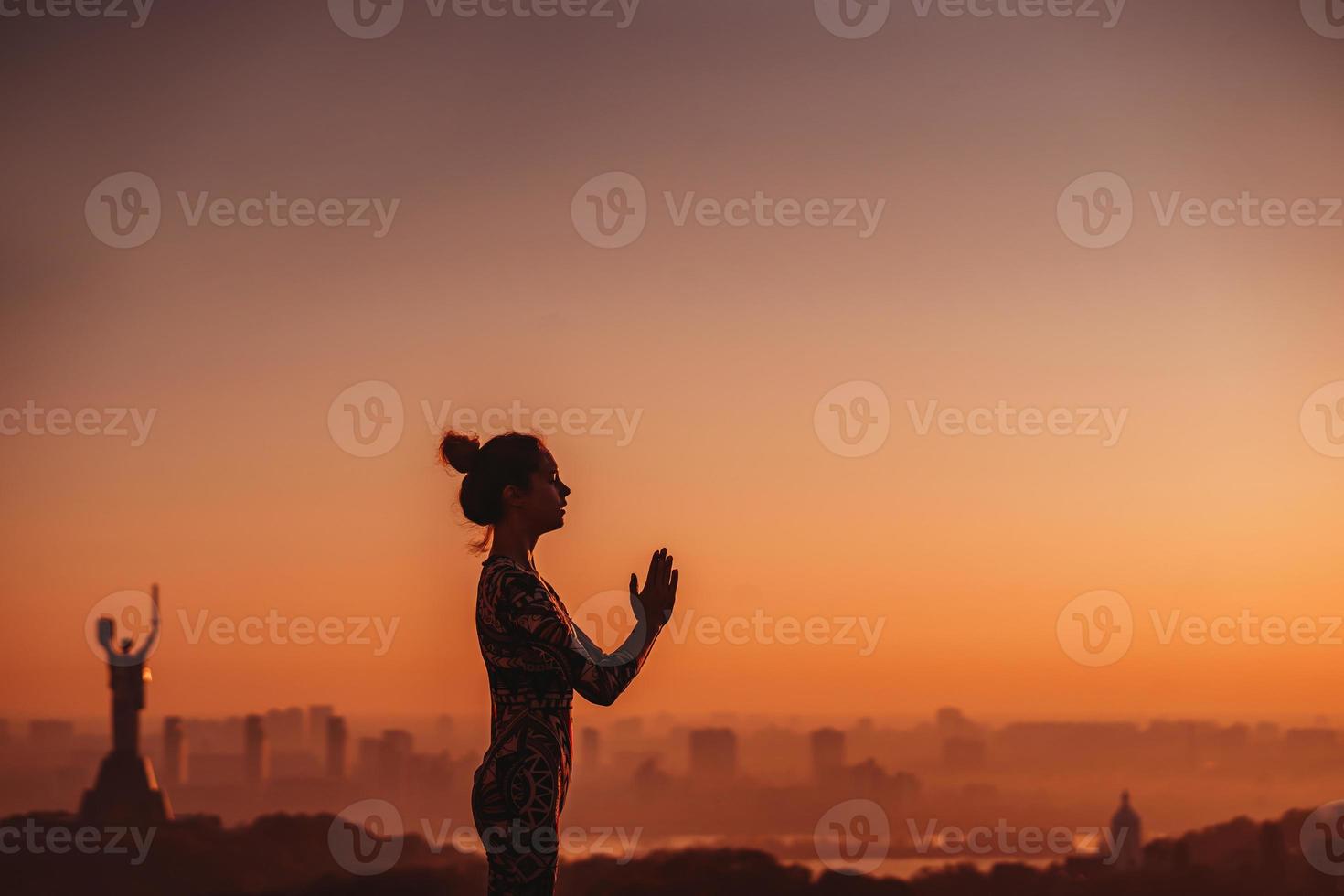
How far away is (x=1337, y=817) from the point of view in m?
6.89

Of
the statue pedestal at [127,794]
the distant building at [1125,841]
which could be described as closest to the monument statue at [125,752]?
the statue pedestal at [127,794]

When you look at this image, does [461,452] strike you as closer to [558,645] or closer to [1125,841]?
[558,645]

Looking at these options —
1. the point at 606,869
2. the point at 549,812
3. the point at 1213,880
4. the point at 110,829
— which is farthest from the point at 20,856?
the point at 1213,880

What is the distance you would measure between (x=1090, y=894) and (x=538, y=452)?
5287mm

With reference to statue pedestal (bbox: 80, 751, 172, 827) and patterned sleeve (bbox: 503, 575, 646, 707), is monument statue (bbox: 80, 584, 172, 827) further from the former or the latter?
patterned sleeve (bbox: 503, 575, 646, 707)

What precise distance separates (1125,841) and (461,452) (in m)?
5.13

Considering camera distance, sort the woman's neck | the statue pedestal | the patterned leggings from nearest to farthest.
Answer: the patterned leggings
the woman's neck
the statue pedestal

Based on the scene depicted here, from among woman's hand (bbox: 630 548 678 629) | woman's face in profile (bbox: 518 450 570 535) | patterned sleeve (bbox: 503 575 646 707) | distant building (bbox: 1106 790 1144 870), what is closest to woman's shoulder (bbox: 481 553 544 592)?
patterned sleeve (bbox: 503 575 646 707)

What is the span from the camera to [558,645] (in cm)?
317

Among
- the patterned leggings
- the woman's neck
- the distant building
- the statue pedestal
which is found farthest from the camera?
the statue pedestal

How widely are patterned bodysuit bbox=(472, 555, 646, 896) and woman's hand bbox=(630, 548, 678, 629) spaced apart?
12 centimetres

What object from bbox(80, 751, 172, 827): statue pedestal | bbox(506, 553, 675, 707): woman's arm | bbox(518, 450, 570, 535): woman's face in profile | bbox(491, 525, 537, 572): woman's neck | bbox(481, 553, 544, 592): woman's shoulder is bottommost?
bbox(80, 751, 172, 827): statue pedestal

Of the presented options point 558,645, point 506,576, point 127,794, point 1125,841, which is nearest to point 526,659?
point 558,645

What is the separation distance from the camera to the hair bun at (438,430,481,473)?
3.34 meters
